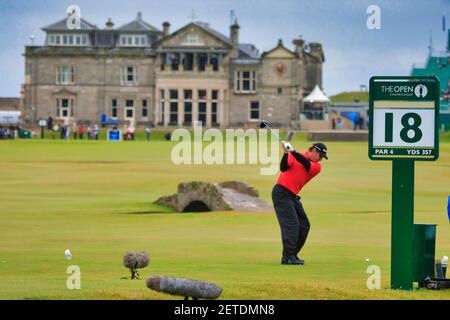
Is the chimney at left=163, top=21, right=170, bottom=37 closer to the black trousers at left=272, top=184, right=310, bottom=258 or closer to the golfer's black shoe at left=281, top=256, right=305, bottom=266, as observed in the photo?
the black trousers at left=272, top=184, right=310, bottom=258

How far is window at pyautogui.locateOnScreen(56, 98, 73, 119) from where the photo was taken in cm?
14912

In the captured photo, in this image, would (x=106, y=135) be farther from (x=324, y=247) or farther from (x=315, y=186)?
(x=324, y=247)

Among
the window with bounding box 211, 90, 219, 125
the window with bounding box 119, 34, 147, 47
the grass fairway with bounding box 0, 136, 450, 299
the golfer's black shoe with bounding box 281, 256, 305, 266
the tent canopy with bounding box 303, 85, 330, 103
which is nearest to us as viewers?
the grass fairway with bounding box 0, 136, 450, 299

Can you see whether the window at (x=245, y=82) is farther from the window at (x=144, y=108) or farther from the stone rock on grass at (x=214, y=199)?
the stone rock on grass at (x=214, y=199)

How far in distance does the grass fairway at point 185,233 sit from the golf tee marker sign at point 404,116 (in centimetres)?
168

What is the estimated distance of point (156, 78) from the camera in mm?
147875

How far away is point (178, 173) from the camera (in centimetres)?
5859

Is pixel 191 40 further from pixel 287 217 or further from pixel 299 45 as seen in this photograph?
pixel 287 217

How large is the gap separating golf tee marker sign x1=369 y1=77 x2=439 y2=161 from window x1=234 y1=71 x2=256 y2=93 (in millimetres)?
129532

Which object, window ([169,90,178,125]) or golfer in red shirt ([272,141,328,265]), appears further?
window ([169,90,178,125])

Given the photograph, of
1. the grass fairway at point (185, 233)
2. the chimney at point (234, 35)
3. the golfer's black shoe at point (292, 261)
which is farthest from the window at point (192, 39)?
the golfer's black shoe at point (292, 261)

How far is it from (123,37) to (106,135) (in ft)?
93.0

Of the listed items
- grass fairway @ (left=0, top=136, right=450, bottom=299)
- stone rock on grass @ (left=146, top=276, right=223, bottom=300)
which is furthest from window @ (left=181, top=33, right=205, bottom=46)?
stone rock on grass @ (left=146, top=276, right=223, bottom=300)
